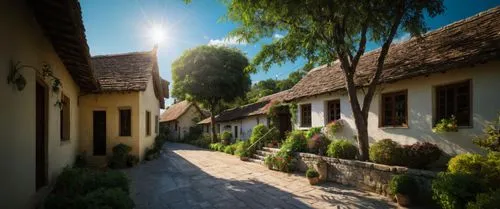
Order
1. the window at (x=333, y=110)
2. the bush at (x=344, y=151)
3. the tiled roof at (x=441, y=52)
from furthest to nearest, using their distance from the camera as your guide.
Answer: the window at (x=333, y=110) → the bush at (x=344, y=151) → the tiled roof at (x=441, y=52)

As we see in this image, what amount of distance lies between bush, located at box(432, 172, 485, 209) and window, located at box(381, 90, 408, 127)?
11.9 feet

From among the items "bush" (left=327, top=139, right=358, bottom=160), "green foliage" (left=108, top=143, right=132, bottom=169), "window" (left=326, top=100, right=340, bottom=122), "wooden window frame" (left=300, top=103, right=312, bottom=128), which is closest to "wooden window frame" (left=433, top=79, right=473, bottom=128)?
"bush" (left=327, top=139, right=358, bottom=160)

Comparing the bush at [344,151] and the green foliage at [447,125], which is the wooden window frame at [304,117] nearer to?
the bush at [344,151]

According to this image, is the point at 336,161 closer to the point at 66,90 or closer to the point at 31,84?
the point at 31,84

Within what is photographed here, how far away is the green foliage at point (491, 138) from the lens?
5.79 meters

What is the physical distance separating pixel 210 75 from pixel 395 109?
18023 millimetres

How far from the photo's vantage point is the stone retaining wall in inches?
252

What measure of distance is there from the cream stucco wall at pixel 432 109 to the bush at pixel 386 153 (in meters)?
1.08

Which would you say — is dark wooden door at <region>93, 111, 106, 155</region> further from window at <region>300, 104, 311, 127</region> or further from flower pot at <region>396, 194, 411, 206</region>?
→ flower pot at <region>396, 194, 411, 206</region>

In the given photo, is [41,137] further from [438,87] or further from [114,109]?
[438,87]

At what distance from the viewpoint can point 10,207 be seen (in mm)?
3721

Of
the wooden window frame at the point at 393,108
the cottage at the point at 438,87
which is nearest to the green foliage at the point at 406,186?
the cottage at the point at 438,87

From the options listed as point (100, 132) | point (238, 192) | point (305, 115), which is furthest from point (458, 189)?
point (100, 132)

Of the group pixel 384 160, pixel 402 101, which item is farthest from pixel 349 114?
pixel 384 160
